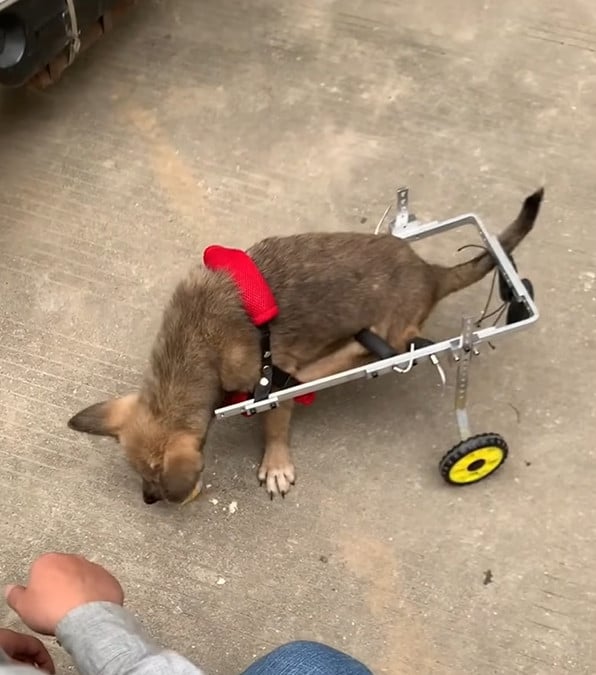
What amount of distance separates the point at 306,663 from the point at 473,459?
3.04 feet

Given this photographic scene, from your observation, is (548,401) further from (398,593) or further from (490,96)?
(490,96)

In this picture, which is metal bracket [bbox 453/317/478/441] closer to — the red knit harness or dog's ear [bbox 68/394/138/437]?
the red knit harness

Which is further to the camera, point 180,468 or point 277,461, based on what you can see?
point 277,461

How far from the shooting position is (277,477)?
266 cm

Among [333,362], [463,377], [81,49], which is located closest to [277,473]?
[333,362]

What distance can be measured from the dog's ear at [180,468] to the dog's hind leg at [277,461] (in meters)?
0.37

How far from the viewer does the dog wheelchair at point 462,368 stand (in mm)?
2395

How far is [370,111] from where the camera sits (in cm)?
356

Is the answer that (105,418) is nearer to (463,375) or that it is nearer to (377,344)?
(377,344)

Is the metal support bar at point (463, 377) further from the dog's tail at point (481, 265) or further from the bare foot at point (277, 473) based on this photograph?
the bare foot at point (277, 473)

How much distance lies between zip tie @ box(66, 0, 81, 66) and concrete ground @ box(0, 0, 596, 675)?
9.9 inches

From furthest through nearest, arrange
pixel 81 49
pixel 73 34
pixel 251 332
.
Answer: pixel 81 49, pixel 73 34, pixel 251 332

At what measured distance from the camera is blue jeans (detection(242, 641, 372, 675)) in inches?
71.0

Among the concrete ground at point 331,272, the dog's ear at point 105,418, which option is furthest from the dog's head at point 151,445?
the concrete ground at point 331,272
